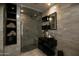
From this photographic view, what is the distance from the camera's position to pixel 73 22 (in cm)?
147

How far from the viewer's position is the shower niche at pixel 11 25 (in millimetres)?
1509

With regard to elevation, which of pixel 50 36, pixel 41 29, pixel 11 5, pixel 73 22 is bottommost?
pixel 50 36

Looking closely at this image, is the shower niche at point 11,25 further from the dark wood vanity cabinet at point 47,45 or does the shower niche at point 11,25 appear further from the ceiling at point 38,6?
the dark wood vanity cabinet at point 47,45

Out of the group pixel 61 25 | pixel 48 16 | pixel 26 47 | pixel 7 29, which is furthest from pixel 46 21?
pixel 7 29

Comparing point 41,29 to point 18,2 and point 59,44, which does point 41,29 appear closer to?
point 59,44

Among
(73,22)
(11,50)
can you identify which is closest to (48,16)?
(73,22)

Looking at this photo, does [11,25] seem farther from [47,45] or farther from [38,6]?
[47,45]

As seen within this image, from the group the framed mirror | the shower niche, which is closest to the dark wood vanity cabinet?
the framed mirror

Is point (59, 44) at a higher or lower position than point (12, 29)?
lower

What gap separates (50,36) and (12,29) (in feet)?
2.02

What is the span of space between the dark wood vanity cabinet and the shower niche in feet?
1.36

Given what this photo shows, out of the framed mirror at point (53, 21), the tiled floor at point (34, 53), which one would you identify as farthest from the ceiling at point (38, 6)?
the tiled floor at point (34, 53)

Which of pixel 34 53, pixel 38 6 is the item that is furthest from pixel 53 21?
pixel 34 53

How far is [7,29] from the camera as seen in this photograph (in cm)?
152
